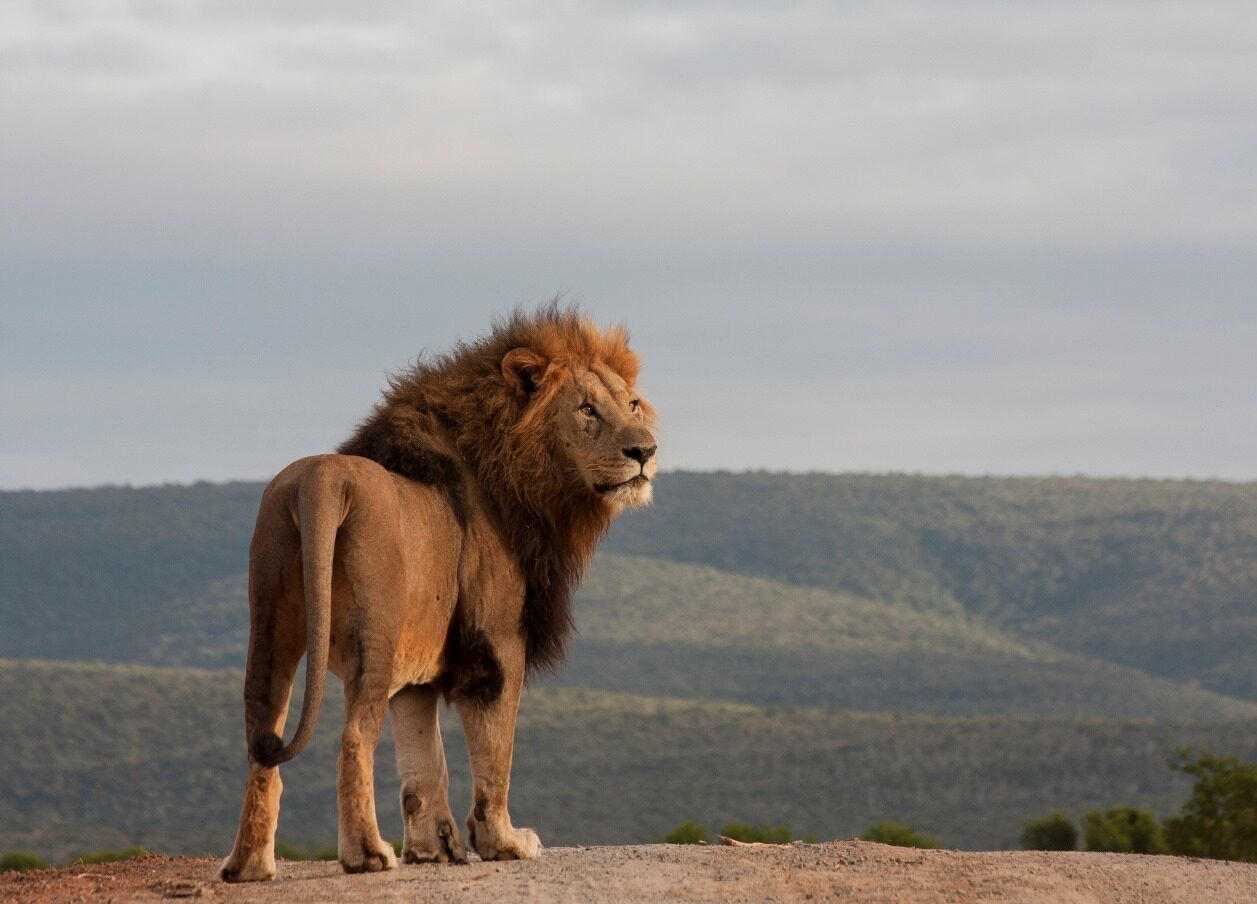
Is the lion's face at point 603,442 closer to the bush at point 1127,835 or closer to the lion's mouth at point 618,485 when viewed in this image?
the lion's mouth at point 618,485

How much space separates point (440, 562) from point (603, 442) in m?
1.34

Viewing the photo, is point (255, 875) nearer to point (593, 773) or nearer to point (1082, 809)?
point (1082, 809)

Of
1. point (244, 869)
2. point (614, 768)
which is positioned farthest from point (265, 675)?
point (614, 768)

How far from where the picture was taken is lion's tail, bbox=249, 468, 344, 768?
32.2 feet

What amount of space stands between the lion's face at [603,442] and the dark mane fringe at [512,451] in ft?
0.32

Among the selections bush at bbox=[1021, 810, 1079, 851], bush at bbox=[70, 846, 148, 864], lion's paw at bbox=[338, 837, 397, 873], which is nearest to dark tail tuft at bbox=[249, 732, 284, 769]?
lion's paw at bbox=[338, 837, 397, 873]

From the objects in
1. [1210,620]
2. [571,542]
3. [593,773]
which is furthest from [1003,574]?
[571,542]

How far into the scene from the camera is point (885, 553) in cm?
11181

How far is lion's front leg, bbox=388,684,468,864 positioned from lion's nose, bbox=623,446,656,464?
178cm

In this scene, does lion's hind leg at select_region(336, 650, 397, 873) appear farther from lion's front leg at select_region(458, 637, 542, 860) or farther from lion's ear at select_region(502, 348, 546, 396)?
lion's ear at select_region(502, 348, 546, 396)

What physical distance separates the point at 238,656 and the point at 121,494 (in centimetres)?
2970

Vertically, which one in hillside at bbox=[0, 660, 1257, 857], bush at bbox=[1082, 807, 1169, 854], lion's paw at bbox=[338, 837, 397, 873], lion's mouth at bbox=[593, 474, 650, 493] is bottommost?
hillside at bbox=[0, 660, 1257, 857]

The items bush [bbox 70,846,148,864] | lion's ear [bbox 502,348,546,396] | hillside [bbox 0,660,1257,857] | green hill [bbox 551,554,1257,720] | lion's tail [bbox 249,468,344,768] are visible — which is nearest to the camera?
lion's tail [bbox 249,468,344,768]

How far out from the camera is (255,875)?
34.5 feet
